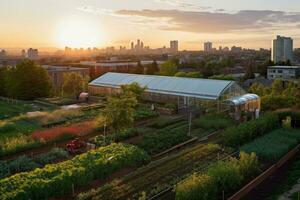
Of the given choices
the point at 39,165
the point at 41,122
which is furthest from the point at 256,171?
the point at 41,122

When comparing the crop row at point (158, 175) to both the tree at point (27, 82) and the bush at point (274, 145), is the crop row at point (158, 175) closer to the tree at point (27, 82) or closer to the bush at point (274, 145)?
the bush at point (274, 145)

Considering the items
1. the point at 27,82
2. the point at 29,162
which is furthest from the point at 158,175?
the point at 27,82

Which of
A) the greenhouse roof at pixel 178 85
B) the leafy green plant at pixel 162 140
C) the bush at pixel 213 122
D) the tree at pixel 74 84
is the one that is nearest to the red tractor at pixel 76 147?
the leafy green plant at pixel 162 140

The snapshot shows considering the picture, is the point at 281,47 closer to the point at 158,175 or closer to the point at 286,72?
the point at 286,72

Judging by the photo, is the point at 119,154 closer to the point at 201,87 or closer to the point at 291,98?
the point at 201,87

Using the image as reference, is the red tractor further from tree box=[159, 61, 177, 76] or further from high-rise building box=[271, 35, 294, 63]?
high-rise building box=[271, 35, 294, 63]

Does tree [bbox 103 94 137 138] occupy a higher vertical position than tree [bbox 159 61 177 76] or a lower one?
lower

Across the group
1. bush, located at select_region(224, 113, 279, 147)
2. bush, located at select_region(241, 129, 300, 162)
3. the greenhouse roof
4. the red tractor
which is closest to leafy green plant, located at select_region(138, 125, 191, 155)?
bush, located at select_region(224, 113, 279, 147)
